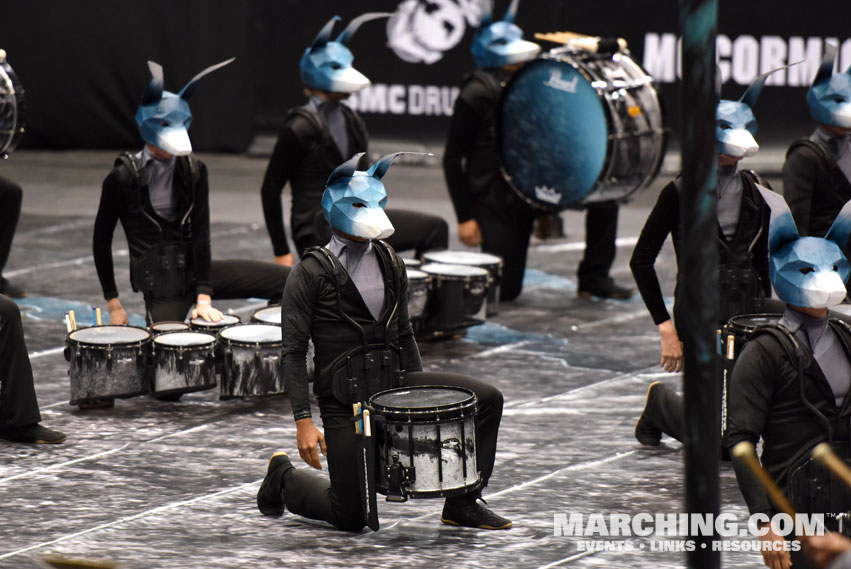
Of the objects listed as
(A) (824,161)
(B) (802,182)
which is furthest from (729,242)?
(A) (824,161)

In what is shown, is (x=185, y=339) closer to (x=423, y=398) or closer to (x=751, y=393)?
(x=423, y=398)

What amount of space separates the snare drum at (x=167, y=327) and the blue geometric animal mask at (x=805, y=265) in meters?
3.67

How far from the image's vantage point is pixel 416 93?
47.7 feet

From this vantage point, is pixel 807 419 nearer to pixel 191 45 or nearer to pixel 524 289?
pixel 524 289

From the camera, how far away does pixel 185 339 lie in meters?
7.51

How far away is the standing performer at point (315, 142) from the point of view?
848cm

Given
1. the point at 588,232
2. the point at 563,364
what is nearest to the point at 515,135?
the point at 588,232

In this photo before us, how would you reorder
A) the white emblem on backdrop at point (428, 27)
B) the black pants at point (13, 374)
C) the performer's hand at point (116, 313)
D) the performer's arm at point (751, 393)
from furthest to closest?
the white emblem on backdrop at point (428, 27)
the performer's hand at point (116, 313)
the black pants at point (13, 374)
the performer's arm at point (751, 393)

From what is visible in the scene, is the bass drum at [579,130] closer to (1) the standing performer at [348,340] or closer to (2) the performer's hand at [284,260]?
(2) the performer's hand at [284,260]

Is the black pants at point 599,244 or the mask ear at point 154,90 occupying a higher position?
the mask ear at point 154,90

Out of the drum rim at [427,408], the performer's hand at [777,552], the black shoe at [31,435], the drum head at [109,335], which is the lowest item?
the black shoe at [31,435]

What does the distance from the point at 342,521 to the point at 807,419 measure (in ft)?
6.31

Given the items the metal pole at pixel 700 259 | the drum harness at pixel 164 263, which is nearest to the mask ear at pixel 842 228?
the metal pole at pixel 700 259

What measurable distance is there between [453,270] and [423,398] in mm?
3378
